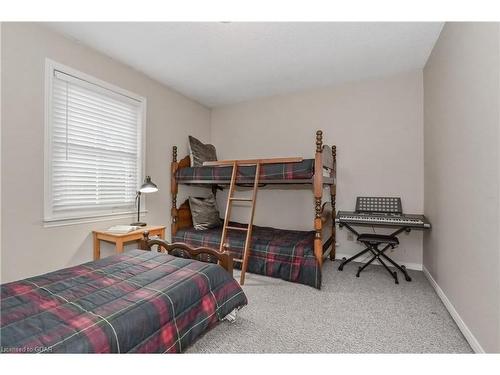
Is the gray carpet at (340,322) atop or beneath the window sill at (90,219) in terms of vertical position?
beneath

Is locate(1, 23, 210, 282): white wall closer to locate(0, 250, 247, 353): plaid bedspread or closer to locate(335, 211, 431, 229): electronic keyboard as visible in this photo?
locate(0, 250, 247, 353): plaid bedspread

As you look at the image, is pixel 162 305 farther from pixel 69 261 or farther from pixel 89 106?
pixel 89 106

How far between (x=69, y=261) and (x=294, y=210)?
288cm

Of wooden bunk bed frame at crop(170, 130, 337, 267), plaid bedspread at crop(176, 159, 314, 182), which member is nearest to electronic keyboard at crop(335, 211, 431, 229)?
wooden bunk bed frame at crop(170, 130, 337, 267)

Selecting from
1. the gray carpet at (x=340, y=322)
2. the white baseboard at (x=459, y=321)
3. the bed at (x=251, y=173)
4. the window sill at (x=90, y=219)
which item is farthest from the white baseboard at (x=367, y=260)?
the window sill at (x=90, y=219)

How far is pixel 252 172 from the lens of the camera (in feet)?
10.3

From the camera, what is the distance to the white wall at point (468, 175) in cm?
142

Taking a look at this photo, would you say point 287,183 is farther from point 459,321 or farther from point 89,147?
point 89,147

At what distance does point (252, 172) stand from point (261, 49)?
138 cm

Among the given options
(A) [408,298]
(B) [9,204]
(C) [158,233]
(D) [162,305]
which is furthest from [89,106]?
(A) [408,298]

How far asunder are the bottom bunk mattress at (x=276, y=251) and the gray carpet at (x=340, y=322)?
0.15 meters

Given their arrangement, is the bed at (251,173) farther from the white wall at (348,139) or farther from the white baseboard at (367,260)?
the white baseboard at (367,260)

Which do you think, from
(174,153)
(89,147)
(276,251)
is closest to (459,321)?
(276,251)
